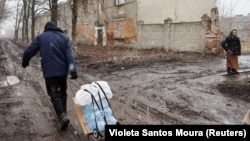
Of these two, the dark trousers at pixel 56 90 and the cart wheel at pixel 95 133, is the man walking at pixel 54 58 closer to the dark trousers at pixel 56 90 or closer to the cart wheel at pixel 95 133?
the dark trousers at pixel 56 90

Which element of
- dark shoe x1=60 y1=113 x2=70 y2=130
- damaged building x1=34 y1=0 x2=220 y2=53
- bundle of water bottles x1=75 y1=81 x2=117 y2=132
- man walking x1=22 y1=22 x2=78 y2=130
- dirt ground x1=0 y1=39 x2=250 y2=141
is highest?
damaged building x1=34 y1=0 x2=220 y2=53

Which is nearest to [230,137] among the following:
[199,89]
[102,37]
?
[199,89]

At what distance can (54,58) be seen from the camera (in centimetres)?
601

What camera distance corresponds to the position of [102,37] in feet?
114

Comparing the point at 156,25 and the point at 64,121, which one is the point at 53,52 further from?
the point at 156,25

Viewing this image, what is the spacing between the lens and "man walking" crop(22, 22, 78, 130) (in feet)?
19.6

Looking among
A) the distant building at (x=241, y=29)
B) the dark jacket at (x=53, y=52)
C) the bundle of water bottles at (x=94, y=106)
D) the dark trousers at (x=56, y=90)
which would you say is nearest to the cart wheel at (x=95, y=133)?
the bundle of water bottles at (x=94, y=106)

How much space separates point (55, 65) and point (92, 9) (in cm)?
3274

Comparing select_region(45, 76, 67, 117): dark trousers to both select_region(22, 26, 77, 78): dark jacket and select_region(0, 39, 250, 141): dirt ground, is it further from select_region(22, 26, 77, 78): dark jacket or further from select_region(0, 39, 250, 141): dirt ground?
select_region(0, 39, 250, 141): dirt ground

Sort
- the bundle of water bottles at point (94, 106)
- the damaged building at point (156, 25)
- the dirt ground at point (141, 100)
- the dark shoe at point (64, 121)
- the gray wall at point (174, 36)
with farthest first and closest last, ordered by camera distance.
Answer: the gray wall at point (174, 36)
the damaged building at point (156, 25)
the dirt ground at point (141, 100)
the dark shoe at point (64, 121)
the bundle of water bottles at point (94, 106)

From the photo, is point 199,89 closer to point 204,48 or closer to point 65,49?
point 65,49

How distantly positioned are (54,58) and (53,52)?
0.11 meters

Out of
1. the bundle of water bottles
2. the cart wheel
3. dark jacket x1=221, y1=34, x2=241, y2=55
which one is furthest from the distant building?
the cart wheel

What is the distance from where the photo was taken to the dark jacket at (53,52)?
19.6 feet
